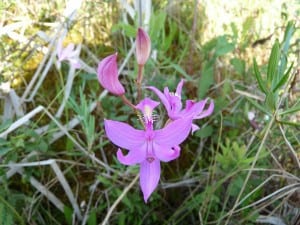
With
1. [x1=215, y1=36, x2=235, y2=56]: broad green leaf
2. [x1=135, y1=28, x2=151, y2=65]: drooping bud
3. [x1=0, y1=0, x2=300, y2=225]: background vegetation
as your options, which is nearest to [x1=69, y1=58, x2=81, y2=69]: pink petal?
[x1=0, y1=0, x2=300, y2=225]: background vegetation

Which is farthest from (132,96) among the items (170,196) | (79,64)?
Result: (170,196)

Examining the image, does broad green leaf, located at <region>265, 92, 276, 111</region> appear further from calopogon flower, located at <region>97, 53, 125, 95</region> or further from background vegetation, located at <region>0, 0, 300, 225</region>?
calopogon flower, located at <region>97, 53, 125, 95</region>

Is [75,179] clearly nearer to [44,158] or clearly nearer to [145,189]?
[44,158]

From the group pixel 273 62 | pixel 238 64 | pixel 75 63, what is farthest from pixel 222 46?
pixel 273 62

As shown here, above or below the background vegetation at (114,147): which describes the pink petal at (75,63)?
above

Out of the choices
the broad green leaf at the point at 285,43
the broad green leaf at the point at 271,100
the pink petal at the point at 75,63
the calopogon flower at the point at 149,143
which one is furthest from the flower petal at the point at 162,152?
the pink petal at the point at 75,63

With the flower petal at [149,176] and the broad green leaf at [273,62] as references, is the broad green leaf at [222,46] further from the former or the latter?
the flower petal at [149,176]
